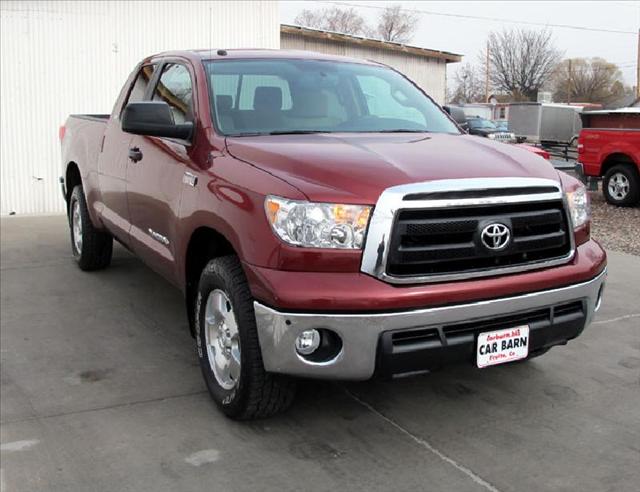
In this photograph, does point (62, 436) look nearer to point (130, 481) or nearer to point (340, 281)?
point (130, 481)

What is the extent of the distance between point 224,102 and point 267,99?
27cm

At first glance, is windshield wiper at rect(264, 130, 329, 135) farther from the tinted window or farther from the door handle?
the tinted window

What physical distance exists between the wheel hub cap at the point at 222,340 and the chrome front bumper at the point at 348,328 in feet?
1.11

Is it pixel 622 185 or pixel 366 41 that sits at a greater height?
pixel 366 41

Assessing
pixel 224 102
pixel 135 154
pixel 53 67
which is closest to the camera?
pixel 224 102

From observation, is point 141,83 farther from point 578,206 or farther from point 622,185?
point 622,185

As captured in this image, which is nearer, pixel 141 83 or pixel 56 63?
pixel 141 83

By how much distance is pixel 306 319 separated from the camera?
116 inches

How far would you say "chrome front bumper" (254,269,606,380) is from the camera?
2.94 meters

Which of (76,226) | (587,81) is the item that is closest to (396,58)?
(76,226)

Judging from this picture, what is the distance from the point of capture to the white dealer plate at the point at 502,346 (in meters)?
3.19

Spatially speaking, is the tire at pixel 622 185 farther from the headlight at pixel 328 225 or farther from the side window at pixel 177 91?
the headlight at pixel 328 225

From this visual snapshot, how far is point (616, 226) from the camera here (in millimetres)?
10266

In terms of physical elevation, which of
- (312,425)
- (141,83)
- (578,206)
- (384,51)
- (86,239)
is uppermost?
(384,51)
